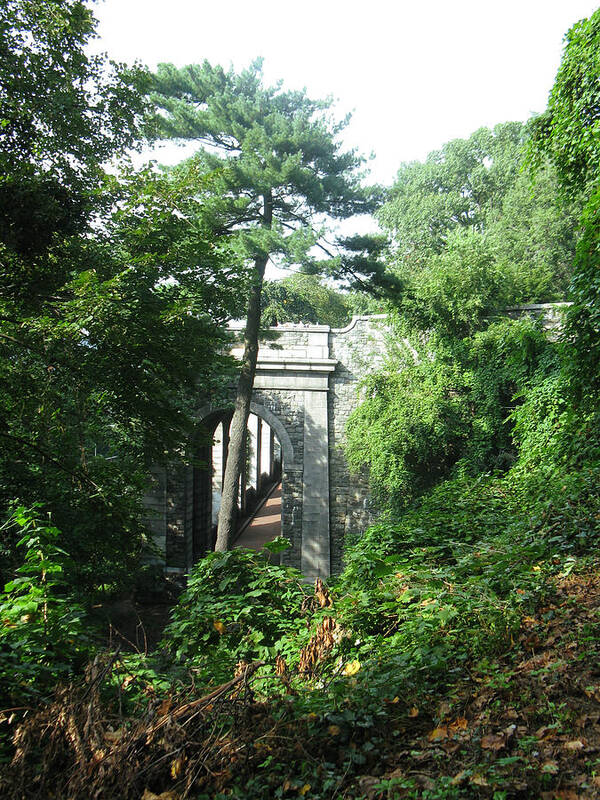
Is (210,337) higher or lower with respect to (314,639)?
higher

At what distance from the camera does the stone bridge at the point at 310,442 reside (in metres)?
13.2

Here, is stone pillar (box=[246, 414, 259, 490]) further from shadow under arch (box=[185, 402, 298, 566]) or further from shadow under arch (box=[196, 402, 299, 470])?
shadow under arch (box=[196, 402, 299, 470])

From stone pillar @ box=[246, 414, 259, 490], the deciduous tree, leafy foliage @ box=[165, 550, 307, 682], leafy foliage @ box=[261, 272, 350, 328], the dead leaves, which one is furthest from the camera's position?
leafy foliage @ box=[261, 272, 350, 328]

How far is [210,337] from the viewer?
680cm

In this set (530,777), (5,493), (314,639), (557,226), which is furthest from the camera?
(557,226)

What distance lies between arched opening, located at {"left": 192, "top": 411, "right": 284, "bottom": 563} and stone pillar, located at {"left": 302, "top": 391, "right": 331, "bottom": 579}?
953 millimetres

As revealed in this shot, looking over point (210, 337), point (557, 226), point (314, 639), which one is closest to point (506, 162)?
point (557, 226)

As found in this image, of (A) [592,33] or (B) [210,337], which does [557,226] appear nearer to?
(A) [592,33]

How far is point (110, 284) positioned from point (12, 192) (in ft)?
4.83

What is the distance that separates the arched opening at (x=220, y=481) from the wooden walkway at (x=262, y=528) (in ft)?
0.12

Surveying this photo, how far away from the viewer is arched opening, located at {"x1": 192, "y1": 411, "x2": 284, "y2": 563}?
14.0 metres

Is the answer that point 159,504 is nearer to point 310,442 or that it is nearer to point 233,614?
point 310,442

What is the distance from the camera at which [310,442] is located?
1336 centimetres

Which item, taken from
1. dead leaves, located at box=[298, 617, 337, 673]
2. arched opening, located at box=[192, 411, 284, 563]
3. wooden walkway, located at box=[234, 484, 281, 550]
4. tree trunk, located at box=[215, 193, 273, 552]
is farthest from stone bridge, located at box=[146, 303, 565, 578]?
dead leaves, located at box=[298, 617, 337, 673]
